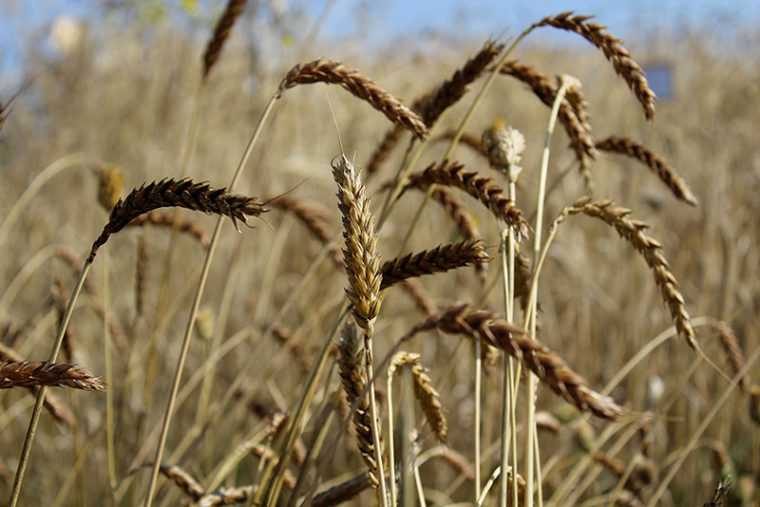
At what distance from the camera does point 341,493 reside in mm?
1043

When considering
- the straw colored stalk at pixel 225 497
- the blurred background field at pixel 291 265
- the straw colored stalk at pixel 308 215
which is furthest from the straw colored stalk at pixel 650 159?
the straw colored stalk at pixel 225 497

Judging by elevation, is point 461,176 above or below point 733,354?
above

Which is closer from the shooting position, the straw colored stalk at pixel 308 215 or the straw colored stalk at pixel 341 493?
the straw colored stalk at pixel 341 493

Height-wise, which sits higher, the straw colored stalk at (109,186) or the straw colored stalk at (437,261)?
the straw colored stalk at (109,186)

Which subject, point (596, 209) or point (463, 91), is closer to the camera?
point (596, 209)

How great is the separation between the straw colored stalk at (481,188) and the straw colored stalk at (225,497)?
611mm

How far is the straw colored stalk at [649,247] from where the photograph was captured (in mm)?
862

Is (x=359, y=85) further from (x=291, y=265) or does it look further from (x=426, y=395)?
(x=291, y=265)

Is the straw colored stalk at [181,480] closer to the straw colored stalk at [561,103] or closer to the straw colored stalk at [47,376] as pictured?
the straw colored stalk at [47,376]

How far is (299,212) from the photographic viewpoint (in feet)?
5.26

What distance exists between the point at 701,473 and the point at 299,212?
1796 millimetres

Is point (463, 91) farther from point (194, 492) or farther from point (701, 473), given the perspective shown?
point (701, 473)

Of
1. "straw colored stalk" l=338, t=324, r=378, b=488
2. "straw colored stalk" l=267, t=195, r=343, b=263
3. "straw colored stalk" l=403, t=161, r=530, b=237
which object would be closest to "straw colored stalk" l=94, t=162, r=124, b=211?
"straw colored stalk" l=267, t=195, r=343, b=263

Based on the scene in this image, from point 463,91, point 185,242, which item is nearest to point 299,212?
point 463,91
